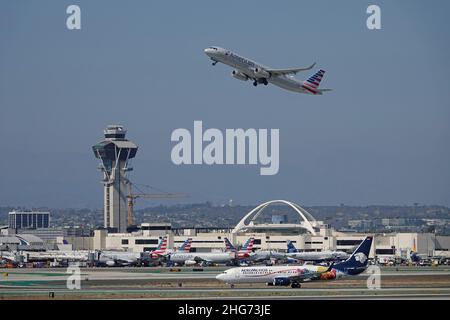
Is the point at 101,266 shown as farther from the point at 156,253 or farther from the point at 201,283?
the point at 201,283

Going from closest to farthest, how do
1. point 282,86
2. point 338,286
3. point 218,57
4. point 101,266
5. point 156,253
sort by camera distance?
point 338,286 < point 218,57 < point 282,86 < point 101,266 < point 156,253

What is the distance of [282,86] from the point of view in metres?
128

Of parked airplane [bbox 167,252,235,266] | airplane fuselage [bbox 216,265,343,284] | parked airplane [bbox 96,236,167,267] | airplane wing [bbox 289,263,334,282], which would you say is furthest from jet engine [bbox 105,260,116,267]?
airplane wing [bbox 289,263,334,282]

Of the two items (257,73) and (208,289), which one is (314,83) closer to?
(257,73)

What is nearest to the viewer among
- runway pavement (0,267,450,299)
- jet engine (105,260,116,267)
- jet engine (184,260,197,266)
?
runway pavement (0,267,450,299)

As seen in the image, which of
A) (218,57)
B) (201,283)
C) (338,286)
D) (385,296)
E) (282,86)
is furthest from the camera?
(282,86)

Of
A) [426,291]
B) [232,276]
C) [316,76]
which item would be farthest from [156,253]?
[426,291]

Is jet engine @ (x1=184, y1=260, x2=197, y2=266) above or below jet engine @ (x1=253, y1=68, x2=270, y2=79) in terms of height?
below

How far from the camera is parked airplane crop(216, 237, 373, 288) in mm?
96688

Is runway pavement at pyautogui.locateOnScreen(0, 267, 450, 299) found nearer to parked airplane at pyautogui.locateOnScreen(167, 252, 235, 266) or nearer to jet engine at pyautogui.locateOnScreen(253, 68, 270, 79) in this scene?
jet engine at pyautogui.locateOnScreen(253, 68, 270, 79)

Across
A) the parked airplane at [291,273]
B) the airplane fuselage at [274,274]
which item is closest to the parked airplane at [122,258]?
the airplane fuselage at [274,274]

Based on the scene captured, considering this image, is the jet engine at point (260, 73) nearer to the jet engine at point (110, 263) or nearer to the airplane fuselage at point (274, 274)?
the airplane fuselage at point (274, 274)

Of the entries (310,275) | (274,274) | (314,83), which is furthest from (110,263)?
(310,275)
